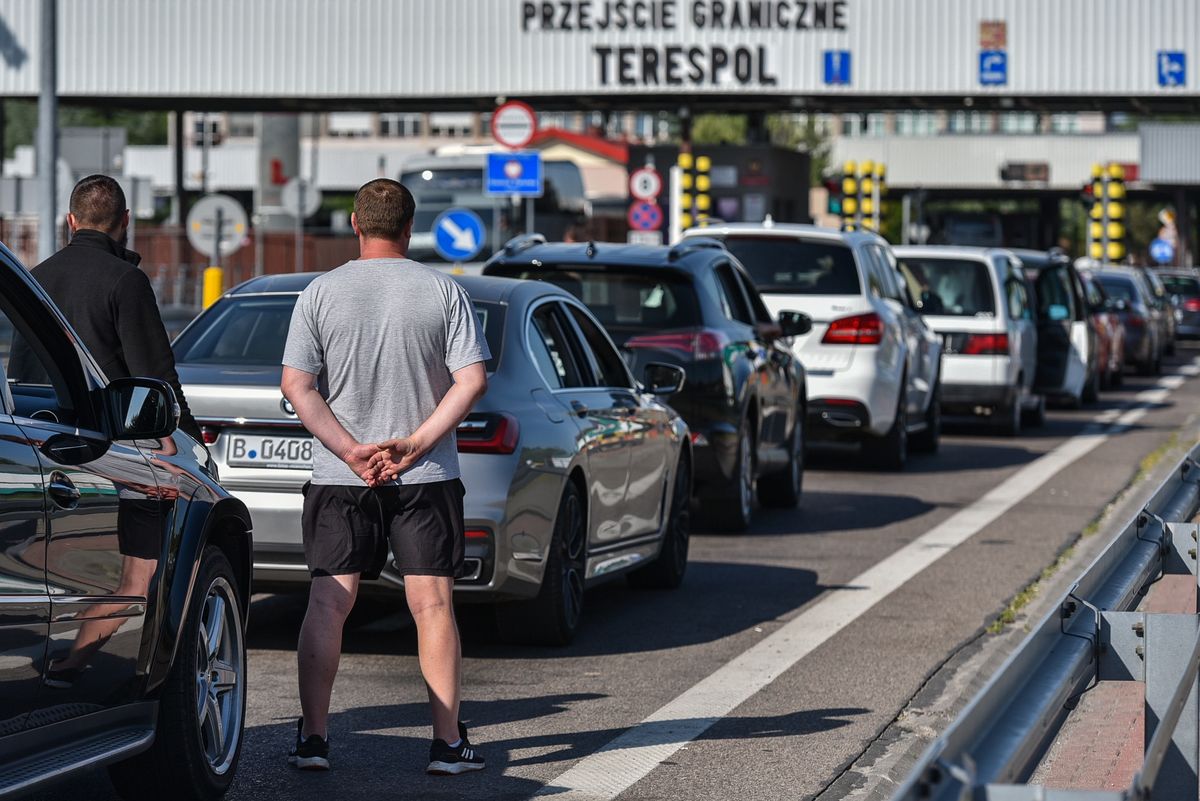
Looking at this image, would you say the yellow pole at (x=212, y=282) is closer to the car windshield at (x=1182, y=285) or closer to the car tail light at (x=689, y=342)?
the car tail light at (x=689, y=342)

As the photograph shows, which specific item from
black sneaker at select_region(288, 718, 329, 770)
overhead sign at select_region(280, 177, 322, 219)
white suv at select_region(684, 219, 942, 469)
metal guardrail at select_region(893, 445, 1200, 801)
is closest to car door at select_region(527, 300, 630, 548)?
black sneaker at select_region(288, 718, 329, 770)

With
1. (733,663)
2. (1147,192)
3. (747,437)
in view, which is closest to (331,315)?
(733,663)

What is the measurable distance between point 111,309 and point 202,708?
212 centimetres

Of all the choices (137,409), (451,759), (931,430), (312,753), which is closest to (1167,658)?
(137,409)

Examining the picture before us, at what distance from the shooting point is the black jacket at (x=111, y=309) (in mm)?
7527

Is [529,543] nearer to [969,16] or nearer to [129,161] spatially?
[969,16]

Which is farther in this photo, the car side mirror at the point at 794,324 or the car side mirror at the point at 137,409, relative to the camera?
the car side mirror at the point at 794,324

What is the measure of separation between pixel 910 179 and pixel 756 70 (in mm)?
48013

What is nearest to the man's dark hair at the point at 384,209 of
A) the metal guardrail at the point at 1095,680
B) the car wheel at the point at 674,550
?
the metal guardrail at the point at 1095,680

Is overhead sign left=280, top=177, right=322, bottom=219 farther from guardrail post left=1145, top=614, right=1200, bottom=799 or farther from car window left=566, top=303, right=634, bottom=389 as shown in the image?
guardrail post left=1145, top=614, right=1200, bottom=799

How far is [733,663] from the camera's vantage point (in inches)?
340

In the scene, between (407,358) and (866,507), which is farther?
(866,507)

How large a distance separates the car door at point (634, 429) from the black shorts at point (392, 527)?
131 inches

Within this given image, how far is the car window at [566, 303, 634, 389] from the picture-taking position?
9.91 meters
